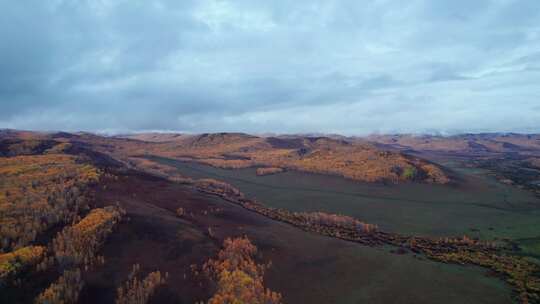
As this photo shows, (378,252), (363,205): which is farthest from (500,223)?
(378,252)

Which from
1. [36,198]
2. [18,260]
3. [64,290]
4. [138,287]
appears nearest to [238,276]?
[138,287]

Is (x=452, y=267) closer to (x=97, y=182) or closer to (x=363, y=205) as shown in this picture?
(x=363, y=205)

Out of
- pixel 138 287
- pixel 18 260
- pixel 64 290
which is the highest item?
pixel 18 260

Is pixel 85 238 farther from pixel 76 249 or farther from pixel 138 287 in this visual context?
pixel 138 287

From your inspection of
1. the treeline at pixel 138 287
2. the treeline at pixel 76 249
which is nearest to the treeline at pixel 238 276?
the treeline at pixel 138 287

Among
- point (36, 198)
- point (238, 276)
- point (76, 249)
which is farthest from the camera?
point (36, 198)

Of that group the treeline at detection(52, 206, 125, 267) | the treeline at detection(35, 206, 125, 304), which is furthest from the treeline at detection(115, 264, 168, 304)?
the treeline at detection(52, 206, 125, 267)
